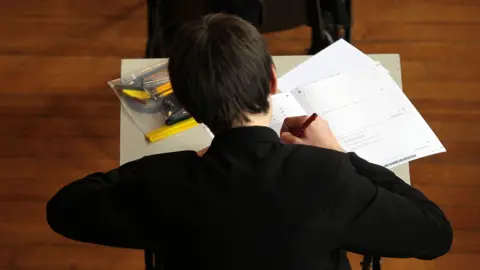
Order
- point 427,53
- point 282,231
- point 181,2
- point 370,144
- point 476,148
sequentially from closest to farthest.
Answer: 1. point 282,231
2. point 370,144
3. point 181,2
4. point 476,148
5. point 427,53

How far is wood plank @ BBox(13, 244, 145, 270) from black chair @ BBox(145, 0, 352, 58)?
2.19ft

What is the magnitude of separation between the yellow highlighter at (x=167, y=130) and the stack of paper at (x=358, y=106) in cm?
19

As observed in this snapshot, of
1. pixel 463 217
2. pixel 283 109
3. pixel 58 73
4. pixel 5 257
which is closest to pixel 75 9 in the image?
pixel 58 73

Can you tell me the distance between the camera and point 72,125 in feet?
7.27

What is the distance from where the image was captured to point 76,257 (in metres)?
1.98

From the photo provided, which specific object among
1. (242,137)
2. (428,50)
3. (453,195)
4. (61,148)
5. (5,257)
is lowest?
(5,257)

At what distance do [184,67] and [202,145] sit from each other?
44cm

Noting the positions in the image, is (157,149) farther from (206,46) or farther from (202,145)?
(206,46)

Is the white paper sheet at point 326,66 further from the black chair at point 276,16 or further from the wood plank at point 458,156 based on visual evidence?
the wood plank at point 458,156

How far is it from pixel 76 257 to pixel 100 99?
1.96 feet

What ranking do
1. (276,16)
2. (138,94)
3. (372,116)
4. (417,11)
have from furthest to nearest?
(417,11) → (276,16) → (138,94) → (372,116)

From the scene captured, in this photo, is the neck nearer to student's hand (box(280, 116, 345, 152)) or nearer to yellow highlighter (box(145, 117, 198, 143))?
student's hand (box(280, 116, 345, 152))

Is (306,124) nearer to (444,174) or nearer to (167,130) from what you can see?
(167,130)

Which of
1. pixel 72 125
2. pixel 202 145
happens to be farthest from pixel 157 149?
pixel 72 125
